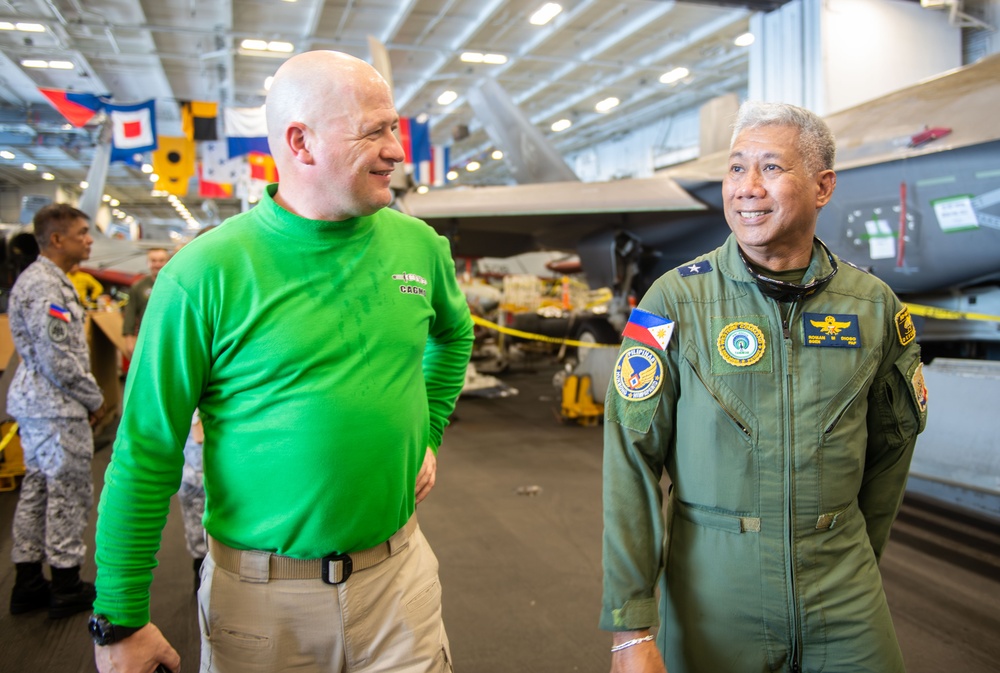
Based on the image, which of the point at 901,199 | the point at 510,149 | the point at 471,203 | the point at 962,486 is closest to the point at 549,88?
the point at 510,149

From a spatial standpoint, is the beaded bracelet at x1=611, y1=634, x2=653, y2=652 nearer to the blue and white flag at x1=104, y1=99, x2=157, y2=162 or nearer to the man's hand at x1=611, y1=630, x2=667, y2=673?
the man's hand at x1=611, y1=630, x2=667, y2=673

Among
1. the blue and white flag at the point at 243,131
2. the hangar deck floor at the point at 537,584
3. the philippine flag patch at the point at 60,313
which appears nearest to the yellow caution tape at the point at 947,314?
the hangar deck floor at the point at 537,584

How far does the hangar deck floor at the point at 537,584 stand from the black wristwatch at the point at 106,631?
1.70 meters

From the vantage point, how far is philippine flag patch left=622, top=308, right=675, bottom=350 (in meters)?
1.40

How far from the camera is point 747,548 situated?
131cm

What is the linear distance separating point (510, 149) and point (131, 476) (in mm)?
8662

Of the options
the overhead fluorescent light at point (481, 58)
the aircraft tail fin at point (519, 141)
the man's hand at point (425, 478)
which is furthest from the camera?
the overhead fluorescent light at point (481, 58)

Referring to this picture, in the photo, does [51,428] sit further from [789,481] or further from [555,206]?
[555,206]

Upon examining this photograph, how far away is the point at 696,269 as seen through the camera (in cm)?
149

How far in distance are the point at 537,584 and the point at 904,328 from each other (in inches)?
93.4

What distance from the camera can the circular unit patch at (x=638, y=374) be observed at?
139cm

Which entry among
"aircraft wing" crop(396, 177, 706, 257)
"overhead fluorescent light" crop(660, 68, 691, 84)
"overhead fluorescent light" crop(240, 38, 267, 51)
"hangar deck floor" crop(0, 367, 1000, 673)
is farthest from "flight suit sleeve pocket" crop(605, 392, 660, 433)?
"overhead fluorescent light" crop(660, 68, 691, 84)

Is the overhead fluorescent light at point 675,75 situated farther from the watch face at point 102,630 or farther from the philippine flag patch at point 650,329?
the watch face at point 102,630

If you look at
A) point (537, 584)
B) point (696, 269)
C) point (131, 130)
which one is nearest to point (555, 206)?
point (537, 584)
